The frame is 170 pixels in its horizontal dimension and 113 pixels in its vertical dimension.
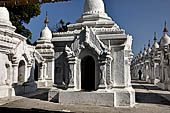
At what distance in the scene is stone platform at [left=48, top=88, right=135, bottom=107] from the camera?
313 inches

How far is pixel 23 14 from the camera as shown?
22922mm

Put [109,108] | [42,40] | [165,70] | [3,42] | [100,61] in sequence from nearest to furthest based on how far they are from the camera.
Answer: [109,108], [100,61], [3,42], [165,70], [42,40]

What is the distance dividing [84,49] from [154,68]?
1856cm

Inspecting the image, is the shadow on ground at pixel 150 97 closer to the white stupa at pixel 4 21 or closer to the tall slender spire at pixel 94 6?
the tall slender spire at pixel 94 6

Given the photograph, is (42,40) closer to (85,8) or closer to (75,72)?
(85,8)

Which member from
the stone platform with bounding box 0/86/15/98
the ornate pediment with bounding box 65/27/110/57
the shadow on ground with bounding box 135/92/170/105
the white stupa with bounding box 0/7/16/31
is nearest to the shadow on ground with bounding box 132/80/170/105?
the shadow on ground with bounding box 135/92/170/105

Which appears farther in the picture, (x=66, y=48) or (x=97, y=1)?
(x=97, y=1)

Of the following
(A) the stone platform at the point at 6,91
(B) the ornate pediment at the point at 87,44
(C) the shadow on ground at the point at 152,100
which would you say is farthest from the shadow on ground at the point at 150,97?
(A) the stone platform at the point at 6,91

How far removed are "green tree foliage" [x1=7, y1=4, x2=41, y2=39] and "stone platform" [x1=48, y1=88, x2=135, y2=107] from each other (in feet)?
54.6

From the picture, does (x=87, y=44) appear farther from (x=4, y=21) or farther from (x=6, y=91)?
(x=4, y=21)

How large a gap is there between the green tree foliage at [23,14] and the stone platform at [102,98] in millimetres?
16655

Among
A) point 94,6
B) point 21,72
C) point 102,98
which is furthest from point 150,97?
point 21,72

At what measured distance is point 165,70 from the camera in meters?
18.4

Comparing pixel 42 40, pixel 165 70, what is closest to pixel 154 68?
pixel 165 70
